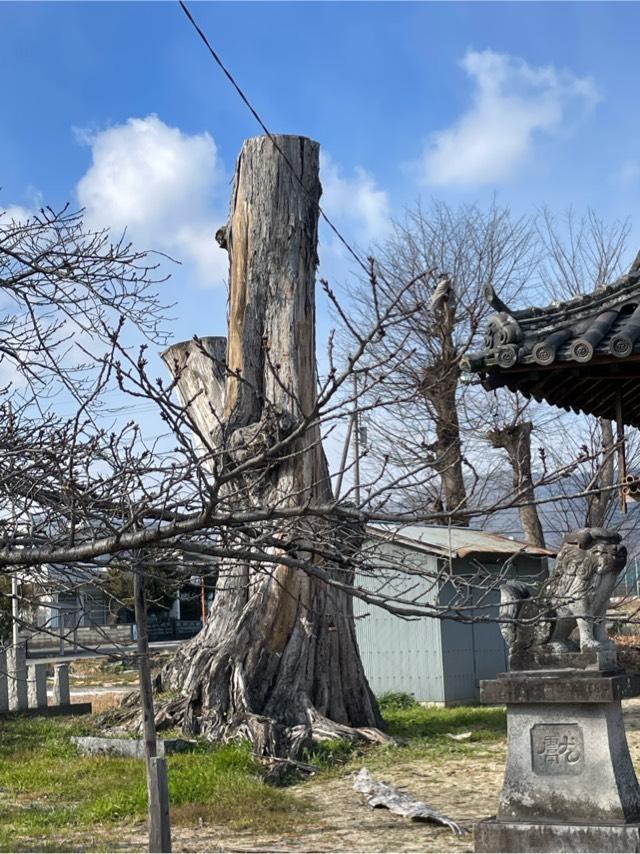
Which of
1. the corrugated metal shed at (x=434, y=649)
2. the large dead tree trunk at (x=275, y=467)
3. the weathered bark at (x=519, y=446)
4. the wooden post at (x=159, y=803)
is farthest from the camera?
the corrugated metal shed at (x=434, y=649)

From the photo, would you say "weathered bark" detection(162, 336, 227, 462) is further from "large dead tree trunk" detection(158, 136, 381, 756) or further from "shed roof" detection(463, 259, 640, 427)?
"shed roof" detection(463, 259, 640, 427)

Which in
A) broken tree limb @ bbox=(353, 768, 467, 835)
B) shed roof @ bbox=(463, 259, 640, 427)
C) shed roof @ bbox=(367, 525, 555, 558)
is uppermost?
shed roof @ bbox=(463, 259, 640, 427)

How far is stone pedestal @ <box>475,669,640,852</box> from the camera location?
21.7 feet

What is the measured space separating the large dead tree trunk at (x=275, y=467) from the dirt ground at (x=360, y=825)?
6.73ft

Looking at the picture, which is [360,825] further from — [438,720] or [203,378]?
[203,378]

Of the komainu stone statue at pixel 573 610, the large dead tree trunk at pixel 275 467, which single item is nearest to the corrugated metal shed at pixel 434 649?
the large dead tree trunk at pixel 275 467

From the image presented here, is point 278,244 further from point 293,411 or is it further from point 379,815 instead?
point 379,815

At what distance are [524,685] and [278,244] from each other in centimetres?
791

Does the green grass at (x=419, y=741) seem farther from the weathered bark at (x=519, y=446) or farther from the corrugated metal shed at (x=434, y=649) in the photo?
the weathered bark at (x=519, y=446)

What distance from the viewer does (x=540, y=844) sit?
6668 mm

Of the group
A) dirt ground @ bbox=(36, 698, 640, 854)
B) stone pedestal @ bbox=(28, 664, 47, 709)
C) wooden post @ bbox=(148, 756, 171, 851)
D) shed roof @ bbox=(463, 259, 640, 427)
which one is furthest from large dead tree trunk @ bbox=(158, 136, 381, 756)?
wooden post @ bbox=(148, 756, 171, 851)

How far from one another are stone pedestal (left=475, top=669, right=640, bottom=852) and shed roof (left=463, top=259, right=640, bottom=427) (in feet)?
6.01

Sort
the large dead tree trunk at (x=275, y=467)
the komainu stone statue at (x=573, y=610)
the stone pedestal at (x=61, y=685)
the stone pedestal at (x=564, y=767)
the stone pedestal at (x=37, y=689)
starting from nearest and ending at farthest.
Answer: the stone pedestal at (x=564, y=767)
the komainu stone statue at (x=573, y=610)
the large dead tree trunk at (x=275, y=467)
the stone pedestal at (x=37, y=689)
the stone pedestal at (x=61, y=685)

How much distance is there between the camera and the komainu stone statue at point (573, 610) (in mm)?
6941
